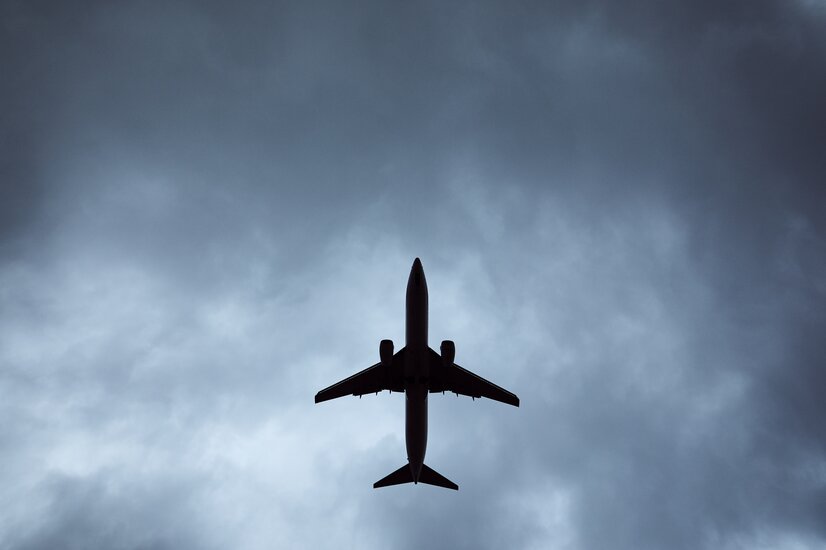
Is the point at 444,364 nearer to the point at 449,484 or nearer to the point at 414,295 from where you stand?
the point at 414,295

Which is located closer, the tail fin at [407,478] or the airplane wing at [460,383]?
the airplane wing at [460,383]

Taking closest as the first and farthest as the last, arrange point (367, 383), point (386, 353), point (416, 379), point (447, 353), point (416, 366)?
point (386, 353), point (416, 366), point (447, 353), point (416, 379), point (367, 383)

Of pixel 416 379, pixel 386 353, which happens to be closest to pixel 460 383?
pixel 416 379

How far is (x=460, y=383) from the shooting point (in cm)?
5741

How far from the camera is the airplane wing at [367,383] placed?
56625 millimetres

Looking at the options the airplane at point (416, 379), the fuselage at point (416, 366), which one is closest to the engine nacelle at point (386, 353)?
the airplane at point (416, 379)

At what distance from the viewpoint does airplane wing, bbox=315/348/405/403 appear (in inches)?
2229

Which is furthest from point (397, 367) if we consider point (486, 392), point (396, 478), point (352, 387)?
point (396, 478)

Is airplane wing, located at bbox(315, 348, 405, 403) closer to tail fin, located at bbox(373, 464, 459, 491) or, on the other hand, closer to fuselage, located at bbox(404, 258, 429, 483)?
fuselage, located at bbox(404, 258, 429, 483)

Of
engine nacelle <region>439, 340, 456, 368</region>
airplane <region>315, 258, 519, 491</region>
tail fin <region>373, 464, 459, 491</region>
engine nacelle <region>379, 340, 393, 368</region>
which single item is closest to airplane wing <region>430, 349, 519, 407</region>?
airplane <region>315, 258, 519, 491</region>

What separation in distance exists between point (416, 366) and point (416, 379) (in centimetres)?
173

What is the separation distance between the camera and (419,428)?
52.3 m

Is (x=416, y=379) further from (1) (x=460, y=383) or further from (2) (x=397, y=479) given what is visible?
(2) (x=397, y=479)

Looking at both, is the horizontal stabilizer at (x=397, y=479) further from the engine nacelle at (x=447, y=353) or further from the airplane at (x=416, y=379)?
the engine nacelle at (x=447, y=353)
